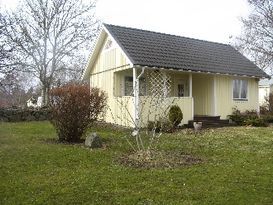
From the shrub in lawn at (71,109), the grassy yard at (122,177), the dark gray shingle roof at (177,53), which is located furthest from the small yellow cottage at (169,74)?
the grassy yard at (122,177)

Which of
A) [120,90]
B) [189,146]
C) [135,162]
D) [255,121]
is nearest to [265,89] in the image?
[255,121]

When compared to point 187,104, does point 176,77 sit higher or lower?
higher

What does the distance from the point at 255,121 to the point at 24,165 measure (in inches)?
585

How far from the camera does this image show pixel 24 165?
29.0 feet

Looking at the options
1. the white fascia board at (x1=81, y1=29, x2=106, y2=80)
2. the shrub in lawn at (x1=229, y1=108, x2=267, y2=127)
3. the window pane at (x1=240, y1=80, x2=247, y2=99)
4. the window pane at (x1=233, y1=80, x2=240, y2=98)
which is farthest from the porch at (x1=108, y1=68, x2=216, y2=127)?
the window pane at (x1=240, y1=80, x2=247, y2=99)

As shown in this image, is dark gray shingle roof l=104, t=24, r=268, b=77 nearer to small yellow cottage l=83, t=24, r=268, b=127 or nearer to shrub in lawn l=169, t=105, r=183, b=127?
small yellow cottage l=83, t=24, r=268, b=127

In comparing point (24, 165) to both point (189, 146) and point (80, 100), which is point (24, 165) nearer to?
point (80, 100)

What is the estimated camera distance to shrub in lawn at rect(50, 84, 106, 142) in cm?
1253

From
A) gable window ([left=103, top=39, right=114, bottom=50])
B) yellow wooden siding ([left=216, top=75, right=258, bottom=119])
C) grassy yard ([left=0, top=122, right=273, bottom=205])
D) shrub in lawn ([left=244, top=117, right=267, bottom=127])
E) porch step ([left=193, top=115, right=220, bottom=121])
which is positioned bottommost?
grassy yard ([left=0, top=122, right=273, bottom=205])

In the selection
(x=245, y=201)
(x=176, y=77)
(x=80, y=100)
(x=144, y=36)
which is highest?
(x=144, y=36)

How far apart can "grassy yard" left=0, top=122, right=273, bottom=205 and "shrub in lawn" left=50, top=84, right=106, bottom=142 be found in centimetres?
91

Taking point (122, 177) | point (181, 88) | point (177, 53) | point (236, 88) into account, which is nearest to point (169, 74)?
point (177, 53)

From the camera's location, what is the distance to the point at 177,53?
818 inches

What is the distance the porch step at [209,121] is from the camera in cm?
1973
